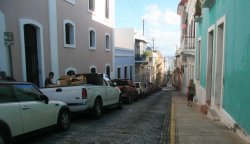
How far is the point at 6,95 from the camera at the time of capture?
19.1 feet

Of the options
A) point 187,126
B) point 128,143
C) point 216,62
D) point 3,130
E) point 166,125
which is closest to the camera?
point 3,130

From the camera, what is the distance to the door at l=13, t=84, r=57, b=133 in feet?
20.4

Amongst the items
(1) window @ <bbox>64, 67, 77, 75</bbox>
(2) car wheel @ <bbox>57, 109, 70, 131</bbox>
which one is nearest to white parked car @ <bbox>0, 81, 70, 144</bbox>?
(2) car wheel @ <bbox>57, 109, 70, 131</bbox>

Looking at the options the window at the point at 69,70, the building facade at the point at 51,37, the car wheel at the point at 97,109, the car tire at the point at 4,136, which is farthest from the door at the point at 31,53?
the car tire at the point at 4,136

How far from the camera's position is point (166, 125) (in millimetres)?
9359

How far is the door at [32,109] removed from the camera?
6230 mm

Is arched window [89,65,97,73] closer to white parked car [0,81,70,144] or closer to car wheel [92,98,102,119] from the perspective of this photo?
car wheel [92,98,102,119]

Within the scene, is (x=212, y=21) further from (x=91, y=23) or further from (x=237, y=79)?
(x=91, y=23)

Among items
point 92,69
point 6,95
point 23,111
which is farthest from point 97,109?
point 92,69

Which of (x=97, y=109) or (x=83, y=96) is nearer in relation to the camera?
(x=83, y=96)

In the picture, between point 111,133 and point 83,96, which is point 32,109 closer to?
point 111,133

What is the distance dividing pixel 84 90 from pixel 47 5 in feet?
21.6

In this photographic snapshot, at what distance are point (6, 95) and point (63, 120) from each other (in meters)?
2.58

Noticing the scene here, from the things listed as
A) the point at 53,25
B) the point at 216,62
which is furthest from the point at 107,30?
the point at 216,62
